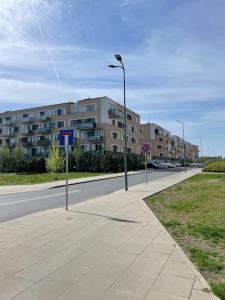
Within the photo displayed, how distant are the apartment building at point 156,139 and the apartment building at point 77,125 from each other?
18.3m

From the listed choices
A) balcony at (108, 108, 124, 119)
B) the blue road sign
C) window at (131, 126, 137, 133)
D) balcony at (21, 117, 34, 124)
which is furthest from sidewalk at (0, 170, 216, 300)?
balcony at (21, 117, 34, 124)

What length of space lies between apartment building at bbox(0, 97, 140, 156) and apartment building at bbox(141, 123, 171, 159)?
59.9ft

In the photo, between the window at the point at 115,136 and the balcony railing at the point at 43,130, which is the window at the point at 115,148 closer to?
the window at the point at 115,136

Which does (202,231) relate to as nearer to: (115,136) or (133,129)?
(115,136)

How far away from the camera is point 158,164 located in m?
66.9

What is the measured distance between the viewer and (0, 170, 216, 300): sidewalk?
156 inches

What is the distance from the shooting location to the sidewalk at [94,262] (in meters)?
3.97

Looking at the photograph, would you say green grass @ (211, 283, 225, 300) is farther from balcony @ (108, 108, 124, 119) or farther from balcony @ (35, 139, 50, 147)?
balcony @ (35, 139, 50, 147)

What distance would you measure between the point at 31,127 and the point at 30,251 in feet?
217

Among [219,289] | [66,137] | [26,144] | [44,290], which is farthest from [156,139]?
[44,290]

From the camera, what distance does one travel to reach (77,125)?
197 ft

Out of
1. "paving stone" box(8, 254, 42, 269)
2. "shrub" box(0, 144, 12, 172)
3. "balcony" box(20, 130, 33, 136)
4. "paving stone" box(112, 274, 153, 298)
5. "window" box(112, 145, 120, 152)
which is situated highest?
"balcony" box(20, 130, 33, 136)

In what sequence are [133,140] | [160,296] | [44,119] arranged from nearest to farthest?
[160,296]
[44,119]
[133,140]

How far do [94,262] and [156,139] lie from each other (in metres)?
92.9
